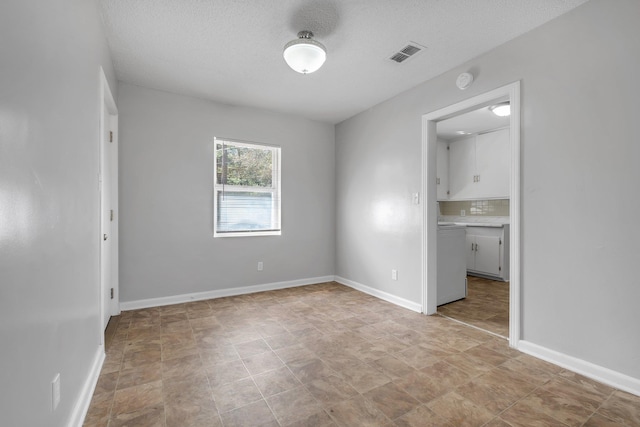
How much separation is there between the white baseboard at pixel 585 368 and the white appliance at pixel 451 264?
1.23 m

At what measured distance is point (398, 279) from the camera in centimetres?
362

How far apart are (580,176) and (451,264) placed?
6.01ft

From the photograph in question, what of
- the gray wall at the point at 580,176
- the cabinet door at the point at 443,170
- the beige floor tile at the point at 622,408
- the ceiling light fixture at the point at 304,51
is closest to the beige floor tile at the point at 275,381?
the beige floor tile at the point at 622,408

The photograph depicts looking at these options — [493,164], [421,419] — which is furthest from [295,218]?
[493,164]

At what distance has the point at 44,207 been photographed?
1173 millimetres

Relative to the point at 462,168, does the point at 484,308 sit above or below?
below

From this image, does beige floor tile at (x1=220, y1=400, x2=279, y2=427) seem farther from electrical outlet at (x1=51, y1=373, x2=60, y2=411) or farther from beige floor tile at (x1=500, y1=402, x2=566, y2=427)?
beige floor tile at (x1=500, y1=402, x2=566, y2=427)

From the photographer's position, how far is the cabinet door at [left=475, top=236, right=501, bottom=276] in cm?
484

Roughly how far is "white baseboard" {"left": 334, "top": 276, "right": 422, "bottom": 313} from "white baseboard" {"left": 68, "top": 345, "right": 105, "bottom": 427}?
2.89 m

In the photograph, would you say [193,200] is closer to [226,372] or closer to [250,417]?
[226,372]

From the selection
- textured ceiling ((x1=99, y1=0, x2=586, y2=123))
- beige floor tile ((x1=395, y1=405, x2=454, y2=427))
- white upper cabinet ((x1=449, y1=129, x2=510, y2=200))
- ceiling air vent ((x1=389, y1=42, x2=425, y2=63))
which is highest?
textured ceiling ((x1=99, y1=0, x2=586, y2=123))

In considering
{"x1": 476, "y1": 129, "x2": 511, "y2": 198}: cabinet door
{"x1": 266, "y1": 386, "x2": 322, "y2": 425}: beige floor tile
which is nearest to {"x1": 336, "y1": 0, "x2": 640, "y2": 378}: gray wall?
{"x1": 266, "y1": 386, "x2": 322, "y2": 425}: beige floor tile

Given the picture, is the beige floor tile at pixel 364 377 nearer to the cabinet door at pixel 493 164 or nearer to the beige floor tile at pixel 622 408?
the beige floor tile at pixel 622 408

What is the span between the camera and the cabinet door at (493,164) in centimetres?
496
